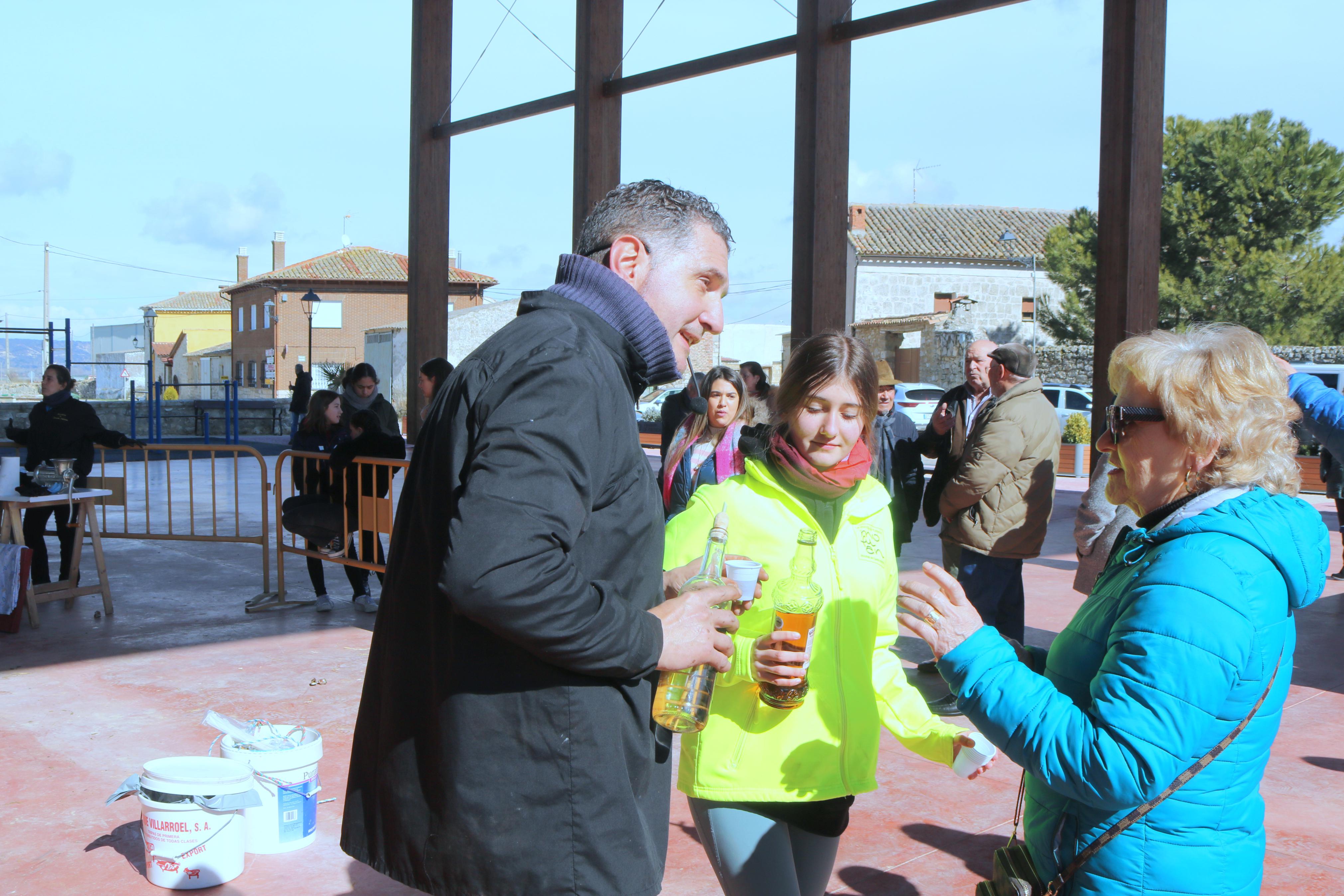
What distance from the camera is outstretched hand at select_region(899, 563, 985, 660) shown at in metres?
1.62

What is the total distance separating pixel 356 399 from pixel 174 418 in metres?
21.4

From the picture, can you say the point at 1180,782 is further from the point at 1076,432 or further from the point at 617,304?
the point at 1076,432

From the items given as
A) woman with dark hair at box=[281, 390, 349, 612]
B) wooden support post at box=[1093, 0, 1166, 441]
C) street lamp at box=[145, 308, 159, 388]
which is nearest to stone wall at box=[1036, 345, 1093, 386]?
street lamp at box=[145, 308, 159, 388]

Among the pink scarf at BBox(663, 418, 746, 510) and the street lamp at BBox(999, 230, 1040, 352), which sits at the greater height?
the street lamp at BBox(999, 230, 1040, 352)

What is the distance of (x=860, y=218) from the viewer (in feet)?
153

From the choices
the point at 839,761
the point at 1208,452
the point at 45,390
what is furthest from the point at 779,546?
the point at 45,390

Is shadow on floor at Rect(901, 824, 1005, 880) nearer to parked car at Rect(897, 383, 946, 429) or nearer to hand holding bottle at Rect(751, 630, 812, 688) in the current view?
hand holding bottle at Rect(751, 630, 812, 688)

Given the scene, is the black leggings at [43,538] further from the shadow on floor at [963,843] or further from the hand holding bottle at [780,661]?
the hand holding bottle at [780,661]

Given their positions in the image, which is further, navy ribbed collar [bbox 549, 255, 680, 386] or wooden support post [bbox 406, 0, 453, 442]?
wooden support post [bbox 406, 0, 453, 442]

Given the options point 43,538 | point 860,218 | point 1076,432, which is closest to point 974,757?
point 43,538

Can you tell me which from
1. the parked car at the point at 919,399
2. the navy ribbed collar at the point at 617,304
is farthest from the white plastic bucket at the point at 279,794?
the parked car at the point at 919,399

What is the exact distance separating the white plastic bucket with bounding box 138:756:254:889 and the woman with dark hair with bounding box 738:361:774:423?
A: 353 centimetres

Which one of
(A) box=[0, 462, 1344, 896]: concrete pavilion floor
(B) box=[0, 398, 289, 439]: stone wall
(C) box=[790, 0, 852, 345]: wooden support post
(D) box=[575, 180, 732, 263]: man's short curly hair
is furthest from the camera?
(B) box=[0, 398, 289, 439]: stone wall

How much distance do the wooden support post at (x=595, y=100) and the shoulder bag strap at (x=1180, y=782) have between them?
33.2ft
